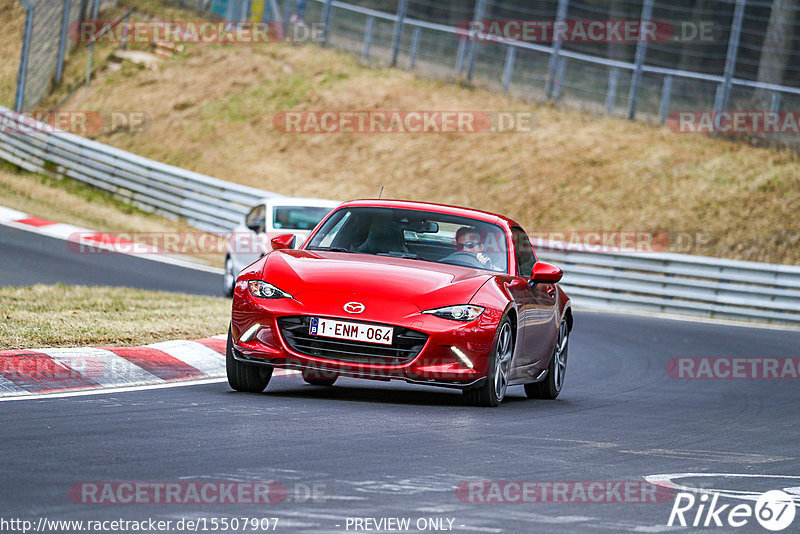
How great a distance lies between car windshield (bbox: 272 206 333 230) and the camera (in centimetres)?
1895

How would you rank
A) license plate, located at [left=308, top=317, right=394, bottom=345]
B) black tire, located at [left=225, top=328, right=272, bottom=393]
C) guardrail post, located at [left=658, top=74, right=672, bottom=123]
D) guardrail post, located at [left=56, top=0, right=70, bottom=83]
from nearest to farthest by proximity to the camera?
license plate, located at [left=308, top=317, right=394, bottom=345] < black tire, located at [left=225, top=328, right=272, bottom=393] < guardrail post, located at [left=658, top=74, right=672, bottom=123] < guardrail post, located at [left=56, top=0, right=70, bottom=83]

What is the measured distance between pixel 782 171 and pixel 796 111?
1.43 m

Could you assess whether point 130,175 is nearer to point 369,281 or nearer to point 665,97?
point 665,97

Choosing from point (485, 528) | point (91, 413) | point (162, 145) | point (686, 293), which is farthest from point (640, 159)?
point (485, 528)

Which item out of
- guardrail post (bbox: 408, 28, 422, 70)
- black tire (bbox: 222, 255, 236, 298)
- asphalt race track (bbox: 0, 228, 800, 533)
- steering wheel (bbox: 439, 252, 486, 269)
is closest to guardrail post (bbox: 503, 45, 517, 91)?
guardrail post (bbox: 408, 28, 422, 70)

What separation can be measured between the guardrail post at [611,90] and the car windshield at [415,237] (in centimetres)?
2294

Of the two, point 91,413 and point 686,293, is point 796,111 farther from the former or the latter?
point 91,413

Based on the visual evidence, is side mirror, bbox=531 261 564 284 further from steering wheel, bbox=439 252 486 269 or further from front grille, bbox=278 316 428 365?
front grille, bbox=278 316 428 365

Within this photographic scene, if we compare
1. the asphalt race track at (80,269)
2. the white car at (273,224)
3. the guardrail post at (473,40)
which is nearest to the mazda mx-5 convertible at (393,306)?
the white car at (273,224)

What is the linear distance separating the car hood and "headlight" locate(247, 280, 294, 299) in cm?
3

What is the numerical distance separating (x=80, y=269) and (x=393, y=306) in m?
12.7

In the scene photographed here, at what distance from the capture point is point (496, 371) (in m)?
9.11

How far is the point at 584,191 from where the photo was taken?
30.6m

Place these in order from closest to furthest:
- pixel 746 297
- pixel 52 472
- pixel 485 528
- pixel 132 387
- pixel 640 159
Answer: pixel 485 528, pixel 52 472, pixel 132 387, pixel 746 297, pixel 640 159
